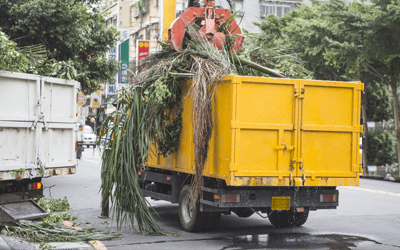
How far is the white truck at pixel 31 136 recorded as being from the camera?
7.27 meters

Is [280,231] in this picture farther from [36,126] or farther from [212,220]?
[36,126]

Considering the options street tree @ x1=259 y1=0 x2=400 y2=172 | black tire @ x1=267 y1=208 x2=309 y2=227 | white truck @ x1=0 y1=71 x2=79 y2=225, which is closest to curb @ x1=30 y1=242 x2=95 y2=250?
white truck @ x1=0 y1=71 x2=79 y2=225

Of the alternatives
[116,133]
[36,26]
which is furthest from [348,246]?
[36,26]

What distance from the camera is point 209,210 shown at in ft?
25.5

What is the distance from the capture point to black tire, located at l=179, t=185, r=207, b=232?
806cm

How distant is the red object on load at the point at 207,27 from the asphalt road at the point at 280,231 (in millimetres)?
3166

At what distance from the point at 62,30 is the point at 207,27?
7.14 meters

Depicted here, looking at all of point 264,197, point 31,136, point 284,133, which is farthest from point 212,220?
point 31,136

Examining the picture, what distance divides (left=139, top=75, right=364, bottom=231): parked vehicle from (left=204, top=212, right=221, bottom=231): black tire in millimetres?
99

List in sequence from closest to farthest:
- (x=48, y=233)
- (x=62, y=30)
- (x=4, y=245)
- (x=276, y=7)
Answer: (x=4, y=245) < (x=48, y=233) < (x=62, y=30) < (x=276, y=7)

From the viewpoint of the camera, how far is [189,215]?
837 centimetres

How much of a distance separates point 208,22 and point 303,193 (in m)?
3.25

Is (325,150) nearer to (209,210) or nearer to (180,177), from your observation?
(209,210)

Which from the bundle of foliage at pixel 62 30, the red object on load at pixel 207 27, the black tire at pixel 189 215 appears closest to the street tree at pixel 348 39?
the bundle of foliage at pixel 62 30
